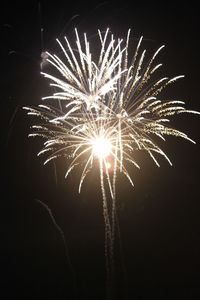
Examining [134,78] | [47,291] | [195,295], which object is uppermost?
[134,78]

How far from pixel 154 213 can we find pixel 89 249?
272 cm

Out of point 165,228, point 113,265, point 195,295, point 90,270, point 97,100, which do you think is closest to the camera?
point 97,100

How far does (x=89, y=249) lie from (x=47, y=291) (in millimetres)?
1885

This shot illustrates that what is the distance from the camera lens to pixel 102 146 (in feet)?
34.1

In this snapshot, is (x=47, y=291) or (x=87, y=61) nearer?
(x=87, y=61)

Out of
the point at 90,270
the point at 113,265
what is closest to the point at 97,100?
the point at 113,265

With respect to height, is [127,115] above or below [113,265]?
above

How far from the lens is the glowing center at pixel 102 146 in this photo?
10258 mm

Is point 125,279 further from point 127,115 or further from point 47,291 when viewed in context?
point 127,115

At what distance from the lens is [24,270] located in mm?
15859

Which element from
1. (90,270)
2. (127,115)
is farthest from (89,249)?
(127,115)

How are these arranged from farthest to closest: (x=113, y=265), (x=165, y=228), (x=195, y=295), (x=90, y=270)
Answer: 1. (x=165, y=228)
2. (x=90, y=270)
3. (x=113, y=265)
4. (x=195, y=295)

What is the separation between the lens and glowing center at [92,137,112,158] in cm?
1026

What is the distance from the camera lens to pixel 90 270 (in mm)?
15297
